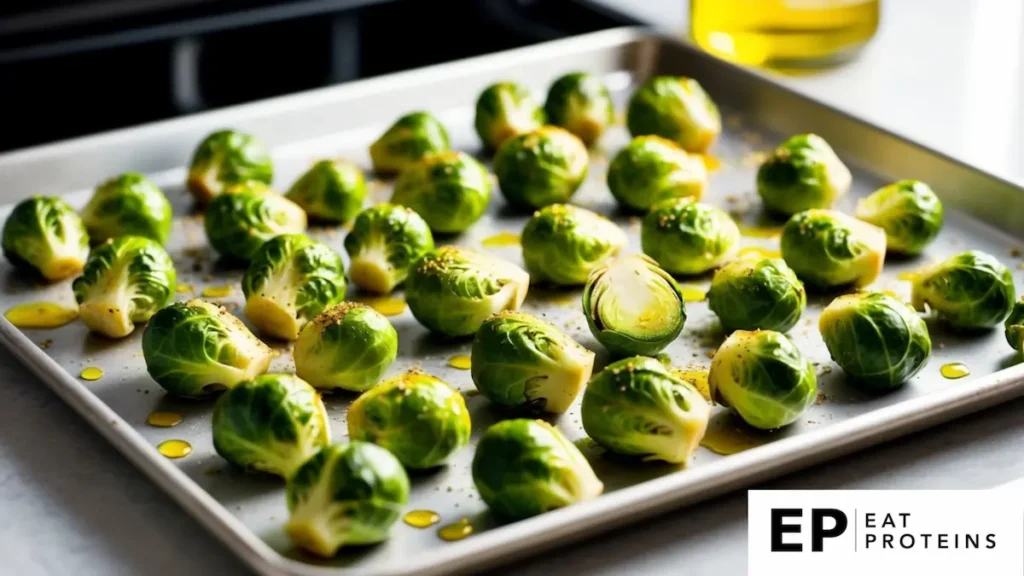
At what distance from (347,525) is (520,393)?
0.39m

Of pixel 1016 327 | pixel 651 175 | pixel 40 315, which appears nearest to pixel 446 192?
pixel 651 175

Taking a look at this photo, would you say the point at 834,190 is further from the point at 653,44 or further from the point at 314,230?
the point at 314,230

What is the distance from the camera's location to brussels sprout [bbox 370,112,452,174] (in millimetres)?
2611

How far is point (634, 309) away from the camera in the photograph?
6.55 feet

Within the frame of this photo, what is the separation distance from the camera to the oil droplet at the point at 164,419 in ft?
6.06

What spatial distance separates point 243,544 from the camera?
1502 mm

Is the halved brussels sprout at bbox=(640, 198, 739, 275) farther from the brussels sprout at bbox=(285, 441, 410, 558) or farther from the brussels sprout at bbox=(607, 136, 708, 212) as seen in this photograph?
the brussels sprout at bbox=(285, 441, 410, 558)

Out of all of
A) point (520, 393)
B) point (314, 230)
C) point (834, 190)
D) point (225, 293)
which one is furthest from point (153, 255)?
point (834, 190)

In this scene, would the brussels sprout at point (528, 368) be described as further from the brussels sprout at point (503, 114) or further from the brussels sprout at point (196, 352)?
the brussels sprout at point (503, 114)

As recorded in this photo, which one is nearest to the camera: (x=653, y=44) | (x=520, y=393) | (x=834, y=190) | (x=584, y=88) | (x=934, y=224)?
(x=520, y=393)

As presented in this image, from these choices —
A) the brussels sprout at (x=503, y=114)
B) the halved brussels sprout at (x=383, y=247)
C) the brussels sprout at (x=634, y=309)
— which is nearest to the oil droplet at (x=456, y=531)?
the brussels sprout at (x=634, y=309)

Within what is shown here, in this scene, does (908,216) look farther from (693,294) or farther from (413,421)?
(413,421)

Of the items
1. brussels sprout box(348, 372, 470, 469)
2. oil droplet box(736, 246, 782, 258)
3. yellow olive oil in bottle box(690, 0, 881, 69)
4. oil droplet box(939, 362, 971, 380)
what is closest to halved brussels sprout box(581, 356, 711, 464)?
brussels sprout box(348, 372, 470, 469)

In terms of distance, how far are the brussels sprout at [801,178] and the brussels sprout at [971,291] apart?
39 cm
